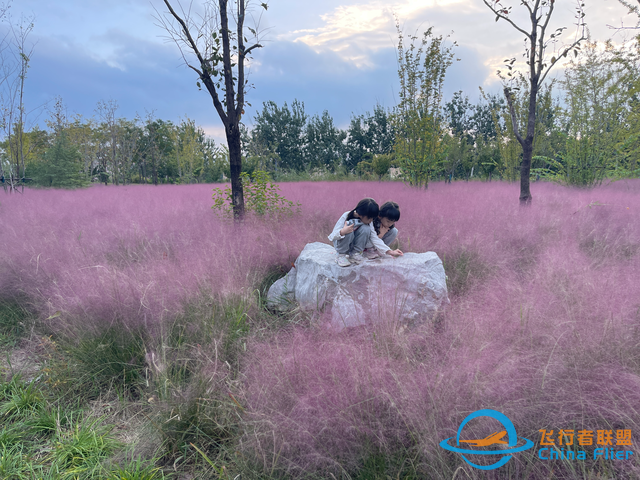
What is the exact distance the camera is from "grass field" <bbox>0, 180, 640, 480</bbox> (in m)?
1.51

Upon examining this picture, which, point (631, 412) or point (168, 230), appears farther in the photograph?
point (168, 230)

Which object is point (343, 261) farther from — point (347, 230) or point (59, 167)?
point (59, 167)

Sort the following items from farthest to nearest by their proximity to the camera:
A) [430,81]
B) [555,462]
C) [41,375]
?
[430,81]
[41,375]
[555,462]

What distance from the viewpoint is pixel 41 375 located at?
8.32 feet

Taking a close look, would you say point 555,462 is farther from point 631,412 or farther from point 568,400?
point 631,412

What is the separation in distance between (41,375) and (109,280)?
0.84 m

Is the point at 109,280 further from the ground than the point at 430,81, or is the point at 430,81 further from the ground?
the point at 430,81

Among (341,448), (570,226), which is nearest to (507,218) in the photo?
(570,226)

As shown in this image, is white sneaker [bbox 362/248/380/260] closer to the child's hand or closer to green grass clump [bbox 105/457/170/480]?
the child's hand

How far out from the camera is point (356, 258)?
10.5 feet

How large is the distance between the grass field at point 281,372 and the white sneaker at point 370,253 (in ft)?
2.69

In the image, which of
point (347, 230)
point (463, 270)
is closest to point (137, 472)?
point (347, 230)

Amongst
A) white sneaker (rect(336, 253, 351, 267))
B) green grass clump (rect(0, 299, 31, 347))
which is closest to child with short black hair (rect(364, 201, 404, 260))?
white sneaker (rect(336, 253, 351, 267))
